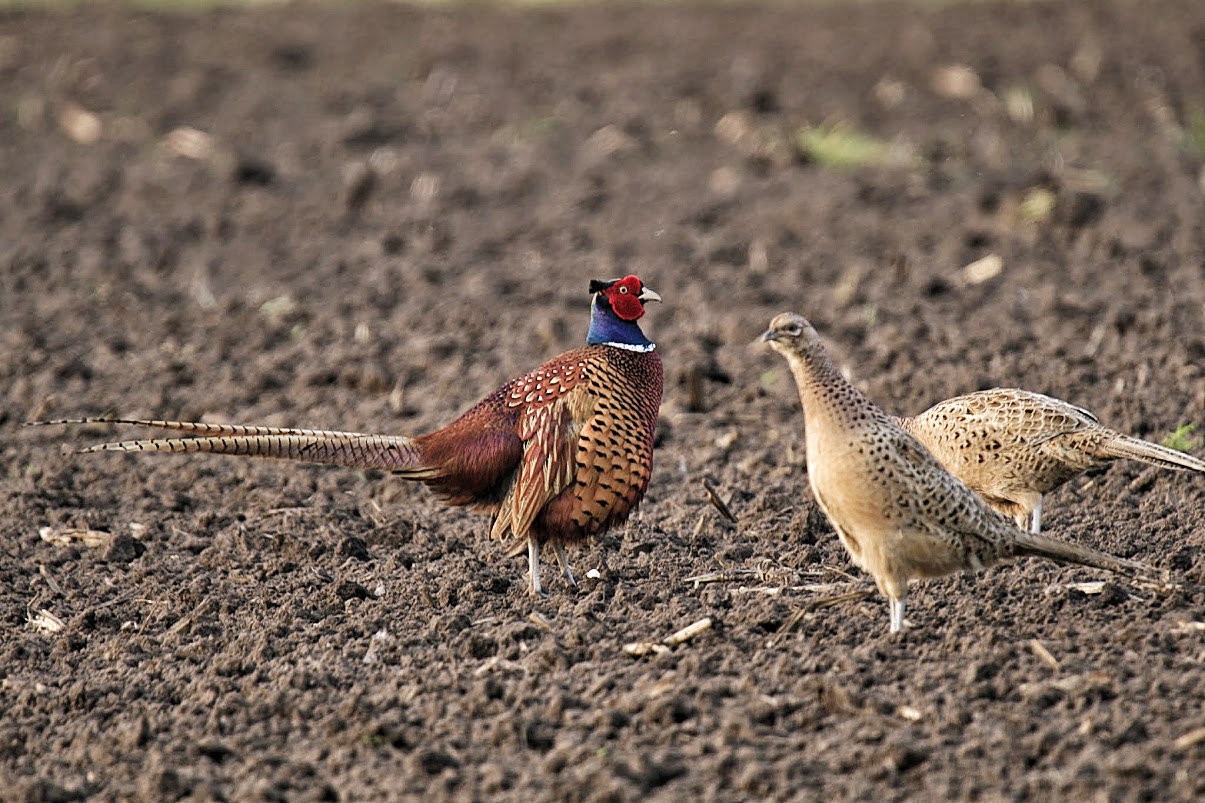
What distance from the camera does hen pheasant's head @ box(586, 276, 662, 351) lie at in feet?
17.5

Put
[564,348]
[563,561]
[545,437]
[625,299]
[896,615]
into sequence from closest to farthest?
1. [896,615]
2. [545,437]
3. [563,561]
4. [625,299]
5. [564,348]

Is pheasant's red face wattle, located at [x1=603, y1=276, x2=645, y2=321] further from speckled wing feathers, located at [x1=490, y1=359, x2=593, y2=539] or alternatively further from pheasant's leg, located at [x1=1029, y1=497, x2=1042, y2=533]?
pheasant's leg, located at [x1=1029, y1=497, x2=1042, y2=533]

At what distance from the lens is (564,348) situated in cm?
780

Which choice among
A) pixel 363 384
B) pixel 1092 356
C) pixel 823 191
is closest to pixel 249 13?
pixel 823 191

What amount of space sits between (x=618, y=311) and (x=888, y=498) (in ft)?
4.59

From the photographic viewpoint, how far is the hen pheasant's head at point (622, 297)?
5344mm

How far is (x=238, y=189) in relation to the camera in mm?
10836

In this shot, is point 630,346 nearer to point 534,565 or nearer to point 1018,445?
point 534,565

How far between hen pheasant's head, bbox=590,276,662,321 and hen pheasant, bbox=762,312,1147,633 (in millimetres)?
999

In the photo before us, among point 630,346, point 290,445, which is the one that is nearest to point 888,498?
point 630,346

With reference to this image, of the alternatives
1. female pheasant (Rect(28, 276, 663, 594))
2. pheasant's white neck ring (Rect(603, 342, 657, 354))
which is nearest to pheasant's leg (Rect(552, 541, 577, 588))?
female pheasant (Rect(28, 276, 663, 594))

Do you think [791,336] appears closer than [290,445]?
Yes

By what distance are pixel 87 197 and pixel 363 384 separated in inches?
168

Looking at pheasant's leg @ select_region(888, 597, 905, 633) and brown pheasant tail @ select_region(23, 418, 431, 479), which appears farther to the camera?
brown pheasant tail @ select_region(23, 418, 431, 479)
